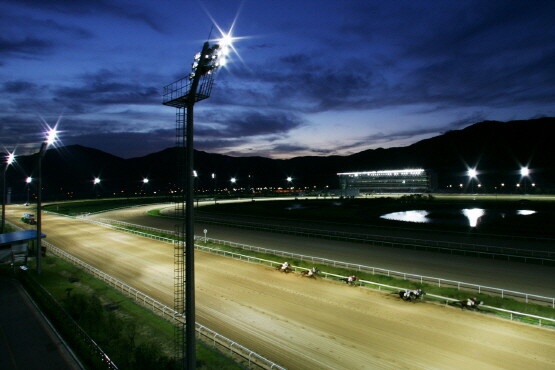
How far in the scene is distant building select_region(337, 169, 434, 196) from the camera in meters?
110

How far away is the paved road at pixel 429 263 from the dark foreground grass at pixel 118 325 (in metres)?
14.4

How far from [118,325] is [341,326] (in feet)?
30.3

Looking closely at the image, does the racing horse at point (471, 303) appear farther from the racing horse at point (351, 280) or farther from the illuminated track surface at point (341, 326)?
the racing horse at point (351, 280)

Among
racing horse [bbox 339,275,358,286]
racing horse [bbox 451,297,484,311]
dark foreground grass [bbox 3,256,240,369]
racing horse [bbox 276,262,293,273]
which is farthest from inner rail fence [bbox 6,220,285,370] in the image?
racing horse [bbox 451,297,484,311]

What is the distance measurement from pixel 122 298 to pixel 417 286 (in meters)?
15.9

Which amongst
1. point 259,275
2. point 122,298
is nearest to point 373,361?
point 259,275

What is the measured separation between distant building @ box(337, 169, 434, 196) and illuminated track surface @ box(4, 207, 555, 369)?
90062mm

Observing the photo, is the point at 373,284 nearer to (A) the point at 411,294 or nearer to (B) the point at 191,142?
(A) the point at 411,294

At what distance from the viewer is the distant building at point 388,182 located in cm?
11025

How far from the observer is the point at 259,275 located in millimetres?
20453

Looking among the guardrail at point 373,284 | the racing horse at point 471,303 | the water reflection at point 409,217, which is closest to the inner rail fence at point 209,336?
the guardrail at point 373,284

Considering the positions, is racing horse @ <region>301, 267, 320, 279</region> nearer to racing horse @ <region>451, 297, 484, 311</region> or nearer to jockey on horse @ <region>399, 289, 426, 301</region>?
jockey on horse @ <region>399, 289, 426, 301</region>

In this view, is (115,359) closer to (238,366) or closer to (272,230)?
(238,366)

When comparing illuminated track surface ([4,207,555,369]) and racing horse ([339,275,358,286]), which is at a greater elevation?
racing horse ([339,275,358,286])
